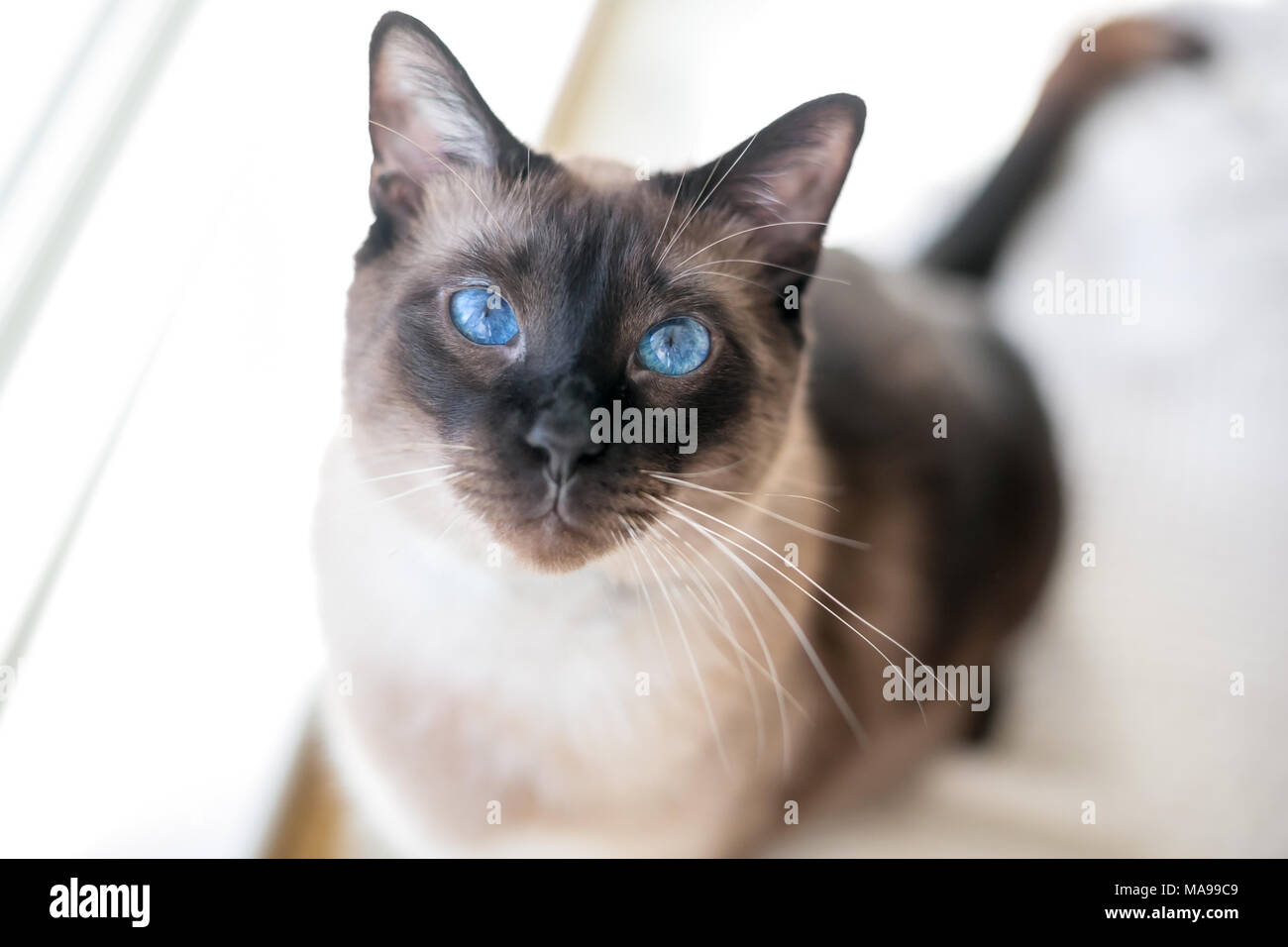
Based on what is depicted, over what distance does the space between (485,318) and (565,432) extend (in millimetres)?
128

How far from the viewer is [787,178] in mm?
698

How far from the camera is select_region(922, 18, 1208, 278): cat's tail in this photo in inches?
44.2

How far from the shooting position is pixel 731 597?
0.82 meters

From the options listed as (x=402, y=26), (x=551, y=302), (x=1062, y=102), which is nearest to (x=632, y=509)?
(x=551, y=302)

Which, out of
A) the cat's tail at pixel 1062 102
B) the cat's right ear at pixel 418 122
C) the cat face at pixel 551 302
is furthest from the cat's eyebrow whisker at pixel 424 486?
the cat's tail at pixel 1062 102

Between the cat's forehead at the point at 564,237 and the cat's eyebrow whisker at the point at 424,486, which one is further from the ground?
the cat's forehead at the point at 564,237

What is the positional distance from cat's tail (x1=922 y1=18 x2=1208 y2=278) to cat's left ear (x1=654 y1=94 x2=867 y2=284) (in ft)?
1.98

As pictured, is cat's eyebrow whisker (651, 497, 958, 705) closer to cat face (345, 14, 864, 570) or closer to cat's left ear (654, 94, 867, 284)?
cat face (345, 14, 864, 570)

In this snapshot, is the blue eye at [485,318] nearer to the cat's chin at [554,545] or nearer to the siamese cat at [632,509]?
the siamese cat at [632,509]

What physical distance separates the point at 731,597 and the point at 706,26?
0.65 metres

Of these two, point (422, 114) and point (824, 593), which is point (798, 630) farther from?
point (422, 114)

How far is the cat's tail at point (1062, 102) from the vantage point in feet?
3.68
